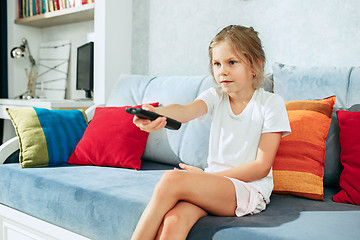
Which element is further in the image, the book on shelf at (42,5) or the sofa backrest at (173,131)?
the book on shelf at (42,5)

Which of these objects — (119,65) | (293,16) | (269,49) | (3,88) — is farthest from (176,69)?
(3,88)

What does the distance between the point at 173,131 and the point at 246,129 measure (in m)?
0.58

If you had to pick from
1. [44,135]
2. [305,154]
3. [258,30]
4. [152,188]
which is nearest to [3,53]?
[44,135]

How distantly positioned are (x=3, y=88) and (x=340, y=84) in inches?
118

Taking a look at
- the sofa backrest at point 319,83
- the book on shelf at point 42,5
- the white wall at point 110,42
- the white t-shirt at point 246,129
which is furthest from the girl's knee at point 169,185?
the book on shelf at point 42,5

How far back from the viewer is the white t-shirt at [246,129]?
3.97 ft

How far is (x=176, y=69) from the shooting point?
7.82 ft

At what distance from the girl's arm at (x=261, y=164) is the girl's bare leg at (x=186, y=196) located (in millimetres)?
80

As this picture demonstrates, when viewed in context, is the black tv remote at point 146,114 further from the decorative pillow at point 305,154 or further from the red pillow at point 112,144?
the red pillow at point 112,144

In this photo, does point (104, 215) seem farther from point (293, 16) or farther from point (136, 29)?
point (136, 29)

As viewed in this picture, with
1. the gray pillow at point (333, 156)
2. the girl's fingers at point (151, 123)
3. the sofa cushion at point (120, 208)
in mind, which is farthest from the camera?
the gray pillow at point (333, 156)

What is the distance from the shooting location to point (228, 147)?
1.28 m

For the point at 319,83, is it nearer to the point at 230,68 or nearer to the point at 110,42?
the point at 230,68

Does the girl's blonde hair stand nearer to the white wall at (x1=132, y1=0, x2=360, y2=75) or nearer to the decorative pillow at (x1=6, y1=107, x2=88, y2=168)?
the white wall at (x1=132, y1=0, x2=360, y2=75)
